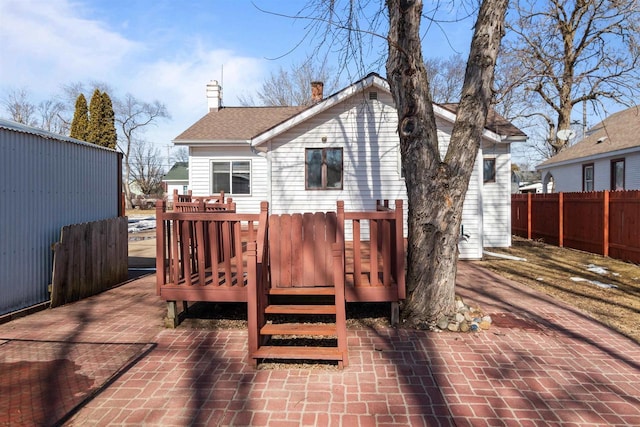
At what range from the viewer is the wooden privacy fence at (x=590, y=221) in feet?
30.2

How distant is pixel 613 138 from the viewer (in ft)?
50.0

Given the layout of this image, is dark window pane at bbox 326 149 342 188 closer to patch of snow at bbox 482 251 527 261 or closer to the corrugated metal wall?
patch of snow at bbox 482 251 527 261

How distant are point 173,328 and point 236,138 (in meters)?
9.40

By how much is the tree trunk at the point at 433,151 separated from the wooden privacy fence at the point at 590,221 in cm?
692

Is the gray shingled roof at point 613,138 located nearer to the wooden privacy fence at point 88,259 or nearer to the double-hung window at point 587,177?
the double-hung window at point 587,177

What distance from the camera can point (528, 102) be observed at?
1235 cm

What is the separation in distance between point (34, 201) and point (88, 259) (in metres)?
1.29

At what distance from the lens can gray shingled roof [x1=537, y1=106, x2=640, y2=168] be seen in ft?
45.4

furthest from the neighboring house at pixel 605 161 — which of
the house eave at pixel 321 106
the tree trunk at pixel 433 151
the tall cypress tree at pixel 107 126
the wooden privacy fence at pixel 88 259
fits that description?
the tall cypress tree at pixel 107 126

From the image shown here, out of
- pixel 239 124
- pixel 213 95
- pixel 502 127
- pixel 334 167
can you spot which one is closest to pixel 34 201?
pixel 334 167

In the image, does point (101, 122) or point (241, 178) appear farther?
point (101, 122)

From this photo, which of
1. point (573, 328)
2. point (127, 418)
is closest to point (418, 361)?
point (573, 328)

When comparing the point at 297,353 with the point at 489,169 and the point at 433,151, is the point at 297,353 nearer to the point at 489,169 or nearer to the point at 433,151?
the point at 433,151

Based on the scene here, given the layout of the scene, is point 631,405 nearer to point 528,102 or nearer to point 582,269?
point 582,269
